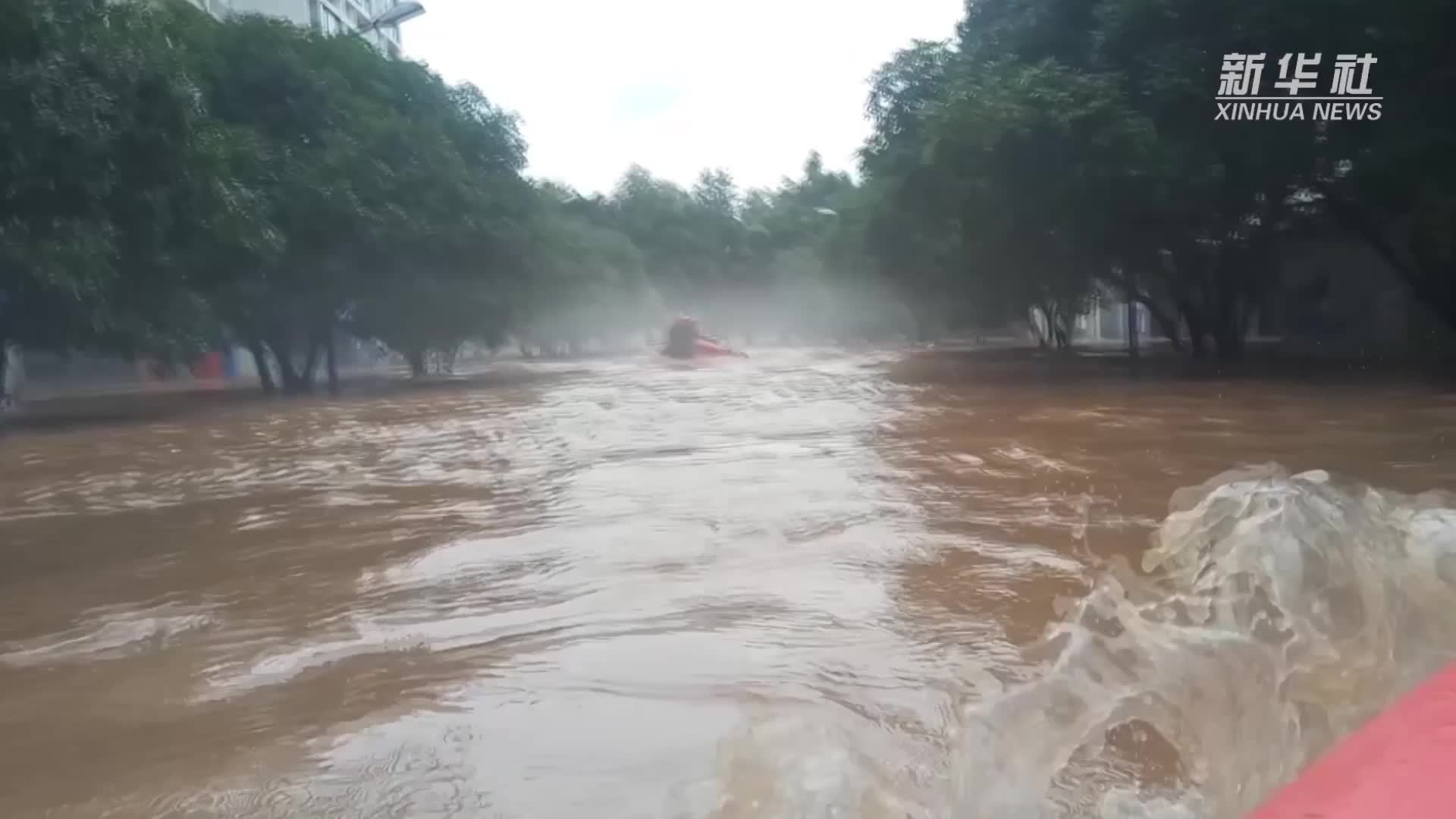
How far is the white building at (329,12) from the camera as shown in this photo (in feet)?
104

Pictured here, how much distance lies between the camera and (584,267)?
35.5 m

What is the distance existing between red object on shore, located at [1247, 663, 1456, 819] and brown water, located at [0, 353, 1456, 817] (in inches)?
25.9


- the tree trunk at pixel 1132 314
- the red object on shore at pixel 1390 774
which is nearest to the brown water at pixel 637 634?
the red object on shore at pixel 1390 774

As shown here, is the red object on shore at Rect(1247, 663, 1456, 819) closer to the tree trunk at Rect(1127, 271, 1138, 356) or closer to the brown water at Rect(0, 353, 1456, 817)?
the brown water at Rect(0, 353, 1456, 817)

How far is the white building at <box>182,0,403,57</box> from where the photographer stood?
104 feet

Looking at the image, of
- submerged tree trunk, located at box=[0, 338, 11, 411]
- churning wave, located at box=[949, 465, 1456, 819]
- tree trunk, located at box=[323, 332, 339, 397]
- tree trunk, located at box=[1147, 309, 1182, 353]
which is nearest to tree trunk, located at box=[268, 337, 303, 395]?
tree trunk, located at box=[323, 332, 339, 397]

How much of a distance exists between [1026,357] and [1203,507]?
77.1ft

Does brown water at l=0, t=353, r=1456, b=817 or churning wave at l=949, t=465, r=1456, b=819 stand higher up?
churning wave at l=949, t=465, r=1456, b=819

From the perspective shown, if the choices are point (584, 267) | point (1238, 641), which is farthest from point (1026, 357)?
point (1238, 641)

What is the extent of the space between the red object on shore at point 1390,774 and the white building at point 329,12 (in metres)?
28.7

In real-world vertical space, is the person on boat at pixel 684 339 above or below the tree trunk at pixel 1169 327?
below

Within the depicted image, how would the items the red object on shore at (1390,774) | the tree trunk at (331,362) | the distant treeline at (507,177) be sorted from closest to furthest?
the red object on shore at (1390,774) → the distant treeline at (507,177) → the tree trunk at (331,362)

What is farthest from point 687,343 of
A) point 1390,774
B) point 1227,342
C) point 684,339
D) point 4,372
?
point 1390,774

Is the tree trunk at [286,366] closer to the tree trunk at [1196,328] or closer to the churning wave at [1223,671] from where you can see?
the tree trunk at [1196,328]
